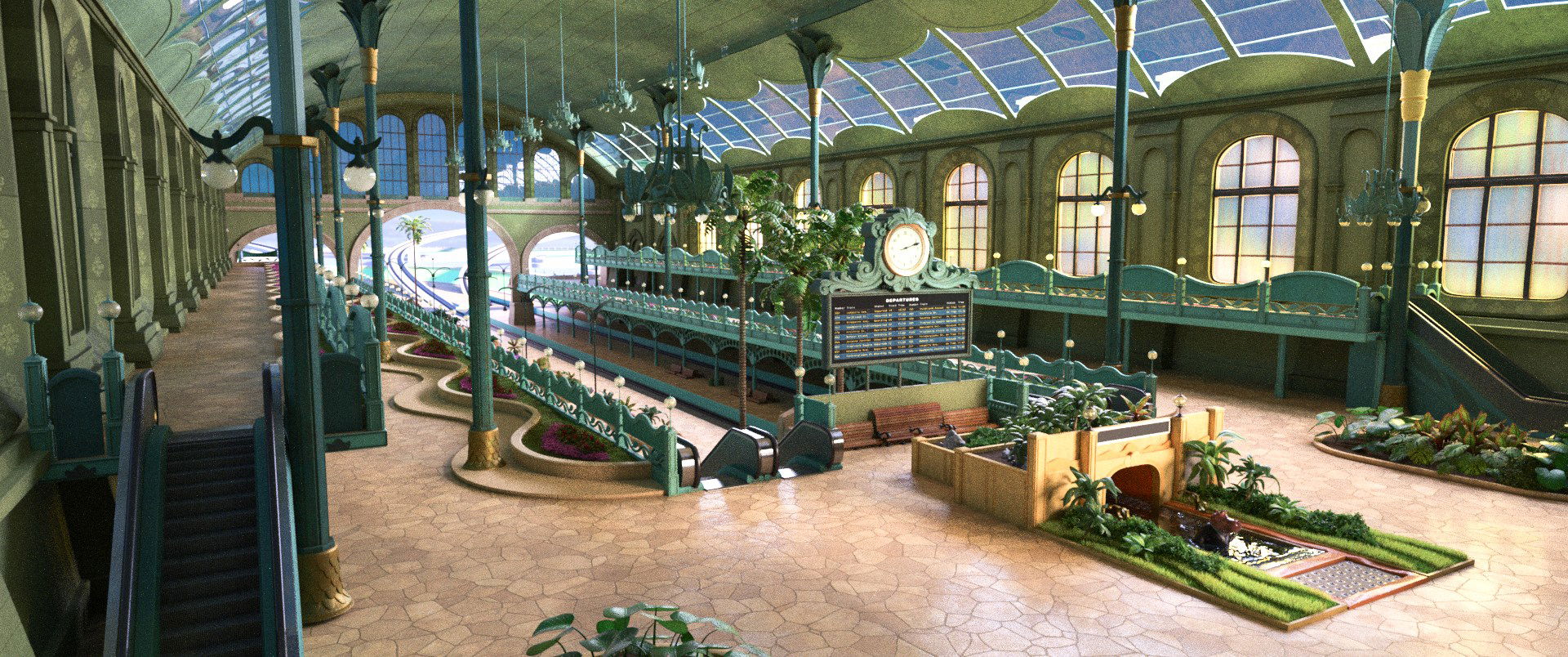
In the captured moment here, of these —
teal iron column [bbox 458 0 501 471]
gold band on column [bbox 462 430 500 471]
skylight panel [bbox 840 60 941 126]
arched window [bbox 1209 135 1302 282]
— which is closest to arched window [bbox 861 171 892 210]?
skylight panel [bbox 840 60 941 126]

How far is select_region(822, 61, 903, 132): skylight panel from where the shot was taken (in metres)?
30.9

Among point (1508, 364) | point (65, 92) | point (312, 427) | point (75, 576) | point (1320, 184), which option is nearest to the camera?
point (312, 427)

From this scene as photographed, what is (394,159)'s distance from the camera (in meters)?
49.2

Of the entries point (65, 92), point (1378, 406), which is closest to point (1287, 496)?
point (1378, 406)

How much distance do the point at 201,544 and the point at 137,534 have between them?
19.3 inches

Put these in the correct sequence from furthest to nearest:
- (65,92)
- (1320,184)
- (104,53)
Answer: (1320,184), (104,53), (65,92)

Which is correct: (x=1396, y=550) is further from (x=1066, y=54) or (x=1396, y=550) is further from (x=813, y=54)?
(x=813, y=54)

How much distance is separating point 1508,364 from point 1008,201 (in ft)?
46.3

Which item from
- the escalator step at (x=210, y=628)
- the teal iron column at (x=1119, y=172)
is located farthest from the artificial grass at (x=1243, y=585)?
the escalator step at (x=210, y=628)

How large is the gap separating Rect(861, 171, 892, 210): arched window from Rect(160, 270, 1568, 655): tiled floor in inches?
850

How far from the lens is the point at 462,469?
41.7 ft

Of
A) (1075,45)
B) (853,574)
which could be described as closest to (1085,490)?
(853,574)

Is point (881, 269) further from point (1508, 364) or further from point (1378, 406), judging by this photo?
point (1508, 364)

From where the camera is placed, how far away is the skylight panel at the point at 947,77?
26.5 meters
